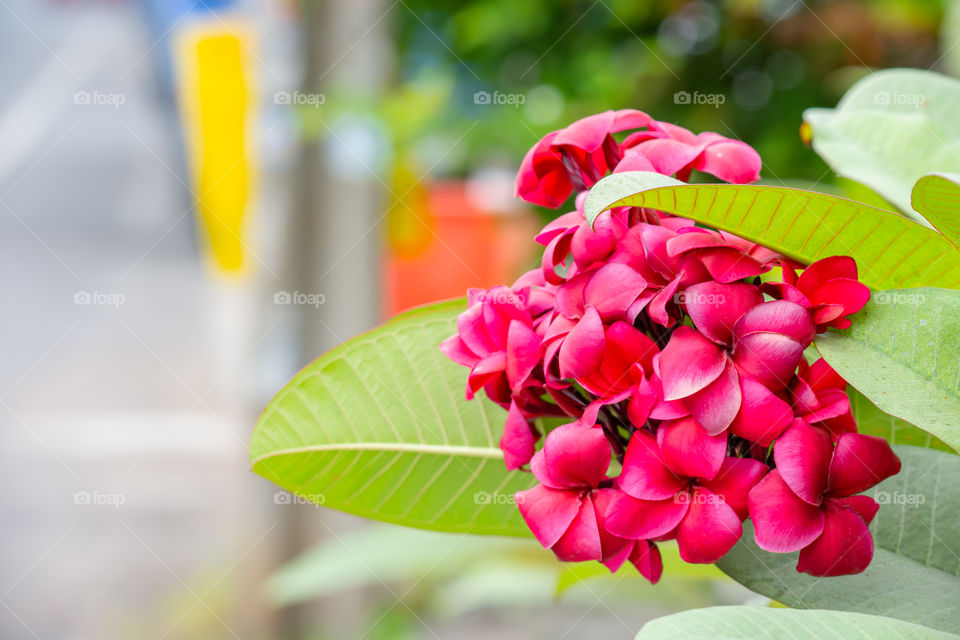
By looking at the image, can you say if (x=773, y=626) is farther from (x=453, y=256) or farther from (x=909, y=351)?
(x=453, y=256)

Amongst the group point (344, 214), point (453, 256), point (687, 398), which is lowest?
point (453, 256)

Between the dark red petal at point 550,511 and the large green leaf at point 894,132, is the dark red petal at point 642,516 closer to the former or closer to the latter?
the dark red petal at point 550,511

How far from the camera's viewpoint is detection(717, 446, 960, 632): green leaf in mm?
340

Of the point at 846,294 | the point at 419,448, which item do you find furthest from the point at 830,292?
the point at 419,448

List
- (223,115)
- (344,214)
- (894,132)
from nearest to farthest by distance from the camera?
1. (894,132)
2. (344,214)
3. (223,115)

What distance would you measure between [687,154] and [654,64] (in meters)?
1.78

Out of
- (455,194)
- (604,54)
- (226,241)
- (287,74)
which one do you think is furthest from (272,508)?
(455,194)

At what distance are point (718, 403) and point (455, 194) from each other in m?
3.29

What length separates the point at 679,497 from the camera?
0.31 meters

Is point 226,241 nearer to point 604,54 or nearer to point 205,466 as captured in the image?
point 604,54

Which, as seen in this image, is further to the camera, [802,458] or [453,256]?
[453,256]

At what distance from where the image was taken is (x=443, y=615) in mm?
2053

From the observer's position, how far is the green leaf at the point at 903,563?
1.11ft

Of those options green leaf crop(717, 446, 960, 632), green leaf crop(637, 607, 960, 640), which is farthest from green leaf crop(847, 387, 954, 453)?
green leaf crop(637, 607, 960, 640)
